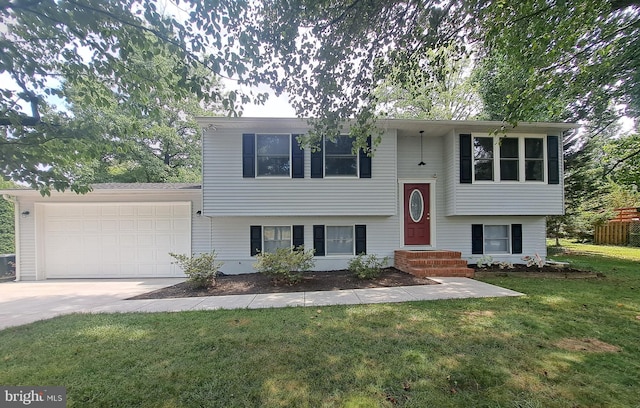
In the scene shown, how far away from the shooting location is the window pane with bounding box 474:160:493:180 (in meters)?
8.51

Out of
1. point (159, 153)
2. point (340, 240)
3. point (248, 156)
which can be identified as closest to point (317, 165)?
point (248, 156)

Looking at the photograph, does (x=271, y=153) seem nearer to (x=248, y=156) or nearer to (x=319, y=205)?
(x=248, y=156)

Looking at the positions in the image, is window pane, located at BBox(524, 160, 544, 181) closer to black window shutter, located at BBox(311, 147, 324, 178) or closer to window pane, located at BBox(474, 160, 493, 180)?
window pane, located at BBox(474, 160, 493, 180)

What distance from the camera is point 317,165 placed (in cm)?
826

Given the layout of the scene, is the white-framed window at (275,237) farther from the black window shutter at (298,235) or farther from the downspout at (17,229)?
the downspout at (17,229)

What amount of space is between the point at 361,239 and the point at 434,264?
2.24 metres

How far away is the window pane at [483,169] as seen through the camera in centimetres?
851

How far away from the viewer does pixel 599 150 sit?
12.8 m

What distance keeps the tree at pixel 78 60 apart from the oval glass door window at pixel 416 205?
6495 millimetres

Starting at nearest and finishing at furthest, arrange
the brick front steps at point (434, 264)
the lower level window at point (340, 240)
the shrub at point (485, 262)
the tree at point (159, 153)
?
the brick front steps at point (434, 264) < the shrub at point (485, 262) < the lower level window at point (340, 240) < the tree at point (159, 153)

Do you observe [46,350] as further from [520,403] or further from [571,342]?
[571,342]

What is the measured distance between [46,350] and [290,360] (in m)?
2.99

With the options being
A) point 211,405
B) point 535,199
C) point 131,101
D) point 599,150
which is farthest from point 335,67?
point 599,150

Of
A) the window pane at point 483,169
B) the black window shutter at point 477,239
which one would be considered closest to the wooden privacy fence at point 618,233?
the black window shutter at point 477,239
